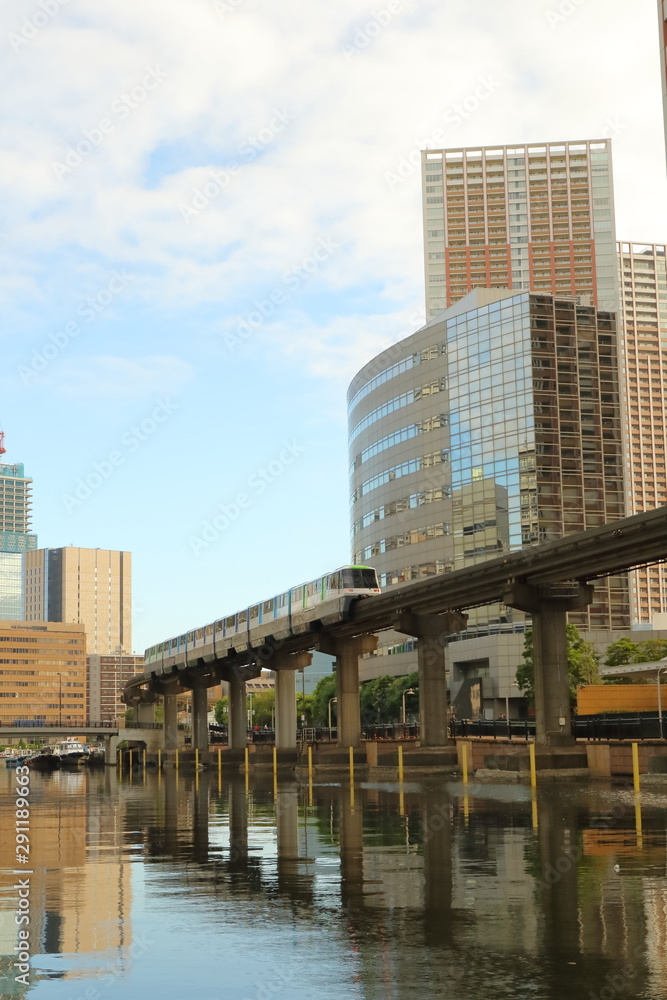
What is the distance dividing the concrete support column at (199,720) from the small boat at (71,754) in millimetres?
47482

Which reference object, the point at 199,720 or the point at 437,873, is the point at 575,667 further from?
the point at 437,873

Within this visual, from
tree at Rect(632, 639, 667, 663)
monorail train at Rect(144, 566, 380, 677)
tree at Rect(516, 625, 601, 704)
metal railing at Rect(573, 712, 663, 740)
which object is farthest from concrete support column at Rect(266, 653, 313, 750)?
tree at Rect(632, 639, 667, 663)

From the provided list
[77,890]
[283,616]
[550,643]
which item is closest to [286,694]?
[283,616]

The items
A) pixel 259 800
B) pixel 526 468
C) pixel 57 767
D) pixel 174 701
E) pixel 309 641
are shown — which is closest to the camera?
pixel 259 800

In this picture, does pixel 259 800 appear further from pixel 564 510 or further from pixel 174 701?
pixel 564 510

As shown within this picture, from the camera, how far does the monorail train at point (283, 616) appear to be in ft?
226

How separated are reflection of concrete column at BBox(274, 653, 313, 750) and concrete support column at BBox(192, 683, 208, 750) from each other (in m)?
21.7

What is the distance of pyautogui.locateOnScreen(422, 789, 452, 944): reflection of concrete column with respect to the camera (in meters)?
14.6

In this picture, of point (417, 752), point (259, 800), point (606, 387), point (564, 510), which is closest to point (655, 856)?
point (259, 800)

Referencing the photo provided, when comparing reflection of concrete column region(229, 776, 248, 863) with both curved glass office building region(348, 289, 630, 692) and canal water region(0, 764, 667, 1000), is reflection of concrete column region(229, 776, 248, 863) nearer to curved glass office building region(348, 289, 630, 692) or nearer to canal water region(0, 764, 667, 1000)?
canal water region(0, 764, 667, 1000)

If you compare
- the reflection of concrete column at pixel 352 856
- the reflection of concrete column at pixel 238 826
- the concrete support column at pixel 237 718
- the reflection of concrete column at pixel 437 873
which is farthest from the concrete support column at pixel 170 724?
the reflection of concrete column at pixel 437 873

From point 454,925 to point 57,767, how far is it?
137 m

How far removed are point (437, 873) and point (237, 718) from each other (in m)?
74.1

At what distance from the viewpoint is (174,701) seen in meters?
126
